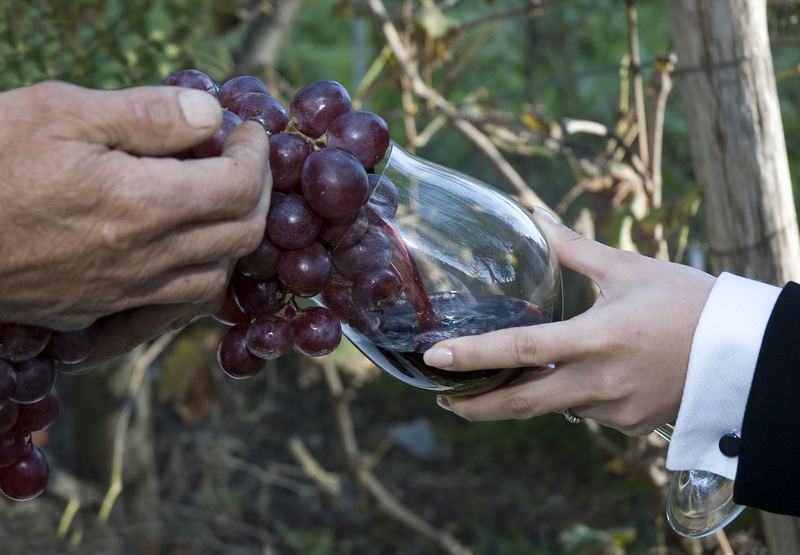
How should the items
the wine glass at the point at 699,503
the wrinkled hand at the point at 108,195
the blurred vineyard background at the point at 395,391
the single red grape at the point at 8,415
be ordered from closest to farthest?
the wrinkled hand at the point at 108,195
the single red grape at the point at 8,415
the wine glass at the point at 699,503
the blurred vineyard background at the point at 395,391

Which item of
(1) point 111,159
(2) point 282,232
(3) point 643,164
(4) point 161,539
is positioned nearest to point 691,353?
(2) point 282,232

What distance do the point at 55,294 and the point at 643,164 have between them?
1616 mm

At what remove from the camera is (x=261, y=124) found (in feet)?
3.23

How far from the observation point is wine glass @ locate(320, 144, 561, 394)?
103 centimetres

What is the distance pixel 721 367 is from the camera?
103 cm

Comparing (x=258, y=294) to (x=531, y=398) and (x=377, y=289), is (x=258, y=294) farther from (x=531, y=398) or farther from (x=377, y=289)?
(x=531, y=398)

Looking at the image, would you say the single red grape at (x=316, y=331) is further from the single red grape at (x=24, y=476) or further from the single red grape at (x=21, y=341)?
the single red grape at (x=24, y=476)

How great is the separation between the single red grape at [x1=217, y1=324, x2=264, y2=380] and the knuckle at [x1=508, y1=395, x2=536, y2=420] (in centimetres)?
33

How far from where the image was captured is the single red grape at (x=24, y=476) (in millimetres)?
1072

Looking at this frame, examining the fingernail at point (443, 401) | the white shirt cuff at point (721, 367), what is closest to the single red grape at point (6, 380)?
the fingernail at point (443, 401)

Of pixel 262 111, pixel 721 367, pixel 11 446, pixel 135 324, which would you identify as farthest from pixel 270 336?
pixel 721 367

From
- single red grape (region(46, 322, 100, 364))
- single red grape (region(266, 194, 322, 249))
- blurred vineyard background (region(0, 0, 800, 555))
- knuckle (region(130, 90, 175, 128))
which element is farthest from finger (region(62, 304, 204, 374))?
blurred vineyard background (region(0, 0, 800, 555))

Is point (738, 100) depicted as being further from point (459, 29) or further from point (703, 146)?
point (459, 29)

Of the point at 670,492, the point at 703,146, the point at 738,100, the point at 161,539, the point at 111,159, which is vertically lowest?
the point at 161,539
